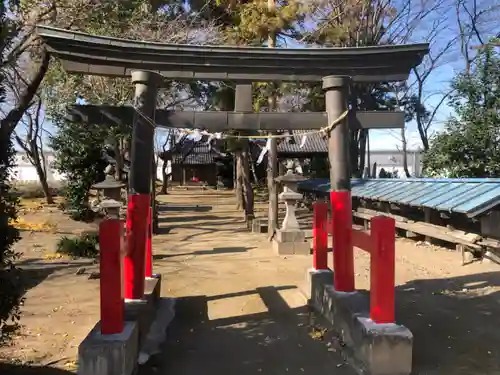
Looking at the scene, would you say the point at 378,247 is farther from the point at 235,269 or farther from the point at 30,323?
the point at 235,269

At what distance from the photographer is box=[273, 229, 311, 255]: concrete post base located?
1230 cm

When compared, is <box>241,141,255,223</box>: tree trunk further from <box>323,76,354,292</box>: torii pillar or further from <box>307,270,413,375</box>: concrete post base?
<box>307,270,413,375</box>: concrete post base

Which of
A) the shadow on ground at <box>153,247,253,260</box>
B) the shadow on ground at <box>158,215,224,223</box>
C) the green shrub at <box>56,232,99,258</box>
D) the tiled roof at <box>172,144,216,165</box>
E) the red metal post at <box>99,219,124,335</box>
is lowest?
the shadow on ground at <box>153,247,253,260</box>

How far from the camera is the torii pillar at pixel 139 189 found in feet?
18.4

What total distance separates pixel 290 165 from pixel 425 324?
24.4 ft

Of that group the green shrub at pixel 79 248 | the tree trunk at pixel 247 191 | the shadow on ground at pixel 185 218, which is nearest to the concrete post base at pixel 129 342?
the green shrub at pixel 79 248

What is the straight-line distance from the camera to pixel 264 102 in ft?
55.5

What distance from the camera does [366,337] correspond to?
4.63 metres

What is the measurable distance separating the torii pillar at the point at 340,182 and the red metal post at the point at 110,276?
2.78 metres

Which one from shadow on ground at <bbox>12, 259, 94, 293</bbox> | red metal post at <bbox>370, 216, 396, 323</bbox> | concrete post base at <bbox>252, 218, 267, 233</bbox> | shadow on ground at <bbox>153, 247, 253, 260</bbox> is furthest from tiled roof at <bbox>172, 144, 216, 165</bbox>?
red metal post at <bbox>370, 216, 396, 323</bbox>

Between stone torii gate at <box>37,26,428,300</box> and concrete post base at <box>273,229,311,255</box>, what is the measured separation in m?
6.40

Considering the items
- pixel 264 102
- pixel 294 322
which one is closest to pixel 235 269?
pixel 294 322

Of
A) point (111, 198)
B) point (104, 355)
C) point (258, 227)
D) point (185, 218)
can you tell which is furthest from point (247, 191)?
point (104, 355)

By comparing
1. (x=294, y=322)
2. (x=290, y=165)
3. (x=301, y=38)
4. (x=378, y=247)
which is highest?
(x=301, y=38)
